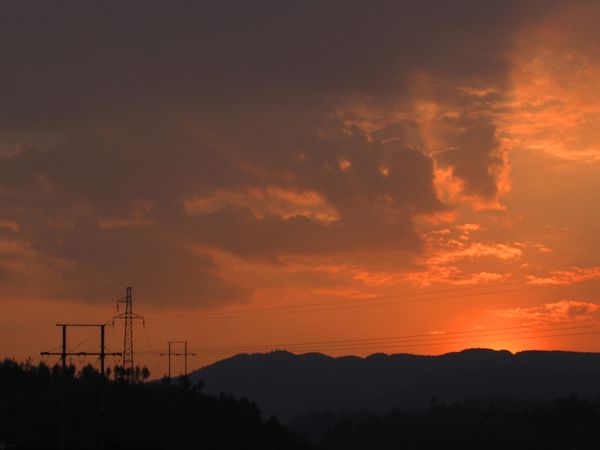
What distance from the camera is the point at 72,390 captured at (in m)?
137

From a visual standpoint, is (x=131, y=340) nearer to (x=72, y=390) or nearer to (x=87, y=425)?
(x=87, y=425)

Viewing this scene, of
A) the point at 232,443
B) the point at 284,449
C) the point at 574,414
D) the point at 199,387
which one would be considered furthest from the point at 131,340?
the point at 574,414

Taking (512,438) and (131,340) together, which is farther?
(512,438)

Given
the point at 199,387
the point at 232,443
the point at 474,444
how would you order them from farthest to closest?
the point at 474,444, the point at 199,387, the point at 232,443

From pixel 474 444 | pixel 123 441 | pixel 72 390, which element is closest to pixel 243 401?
pixel 72 390

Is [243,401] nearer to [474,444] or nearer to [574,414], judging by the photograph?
[474,444]

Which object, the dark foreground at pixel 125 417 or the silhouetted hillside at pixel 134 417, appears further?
the silhouetted hillside at pixel 134 417

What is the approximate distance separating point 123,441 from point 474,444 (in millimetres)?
126770

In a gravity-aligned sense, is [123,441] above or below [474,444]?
above

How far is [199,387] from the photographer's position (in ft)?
540

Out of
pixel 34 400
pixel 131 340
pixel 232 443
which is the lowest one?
pixel 232 443

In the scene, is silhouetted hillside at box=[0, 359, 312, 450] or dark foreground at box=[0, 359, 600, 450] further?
silhouetted hillside at box=[0, 359, 312, 450]

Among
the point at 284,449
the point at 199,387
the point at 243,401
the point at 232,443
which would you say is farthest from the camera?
the point at 199,387

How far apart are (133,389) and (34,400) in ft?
63.6
